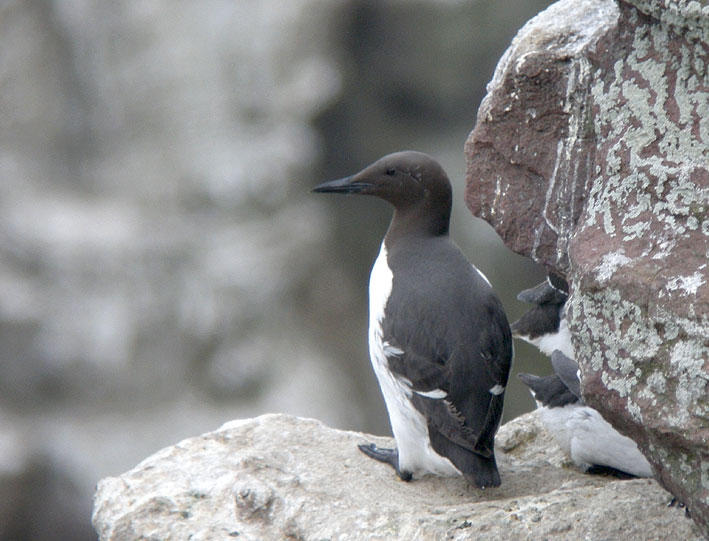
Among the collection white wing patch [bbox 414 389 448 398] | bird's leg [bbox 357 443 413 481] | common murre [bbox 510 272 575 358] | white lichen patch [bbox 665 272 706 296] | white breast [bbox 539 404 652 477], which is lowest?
bird's leg [bbox 357 443 413 481]

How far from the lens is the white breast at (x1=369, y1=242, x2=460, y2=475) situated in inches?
121

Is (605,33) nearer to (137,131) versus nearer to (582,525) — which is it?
(582,525)

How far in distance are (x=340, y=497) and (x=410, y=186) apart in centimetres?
104

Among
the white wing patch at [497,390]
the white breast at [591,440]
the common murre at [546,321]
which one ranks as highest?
the common murre at [546,321]

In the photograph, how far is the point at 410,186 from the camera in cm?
329

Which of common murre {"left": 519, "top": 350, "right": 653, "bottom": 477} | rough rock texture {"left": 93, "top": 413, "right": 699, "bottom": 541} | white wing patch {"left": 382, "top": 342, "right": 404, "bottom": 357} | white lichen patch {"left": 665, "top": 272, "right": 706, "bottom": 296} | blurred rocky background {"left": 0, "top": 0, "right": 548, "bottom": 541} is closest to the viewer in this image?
white lichen patch {"left": 665, "top": 272, "right": 706, "bottom": 296}

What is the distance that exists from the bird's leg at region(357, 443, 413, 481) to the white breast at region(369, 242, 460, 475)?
0.08 feet

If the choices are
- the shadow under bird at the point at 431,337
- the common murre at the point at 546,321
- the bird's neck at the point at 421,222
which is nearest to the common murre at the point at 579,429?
the common murre at the point at 546,321

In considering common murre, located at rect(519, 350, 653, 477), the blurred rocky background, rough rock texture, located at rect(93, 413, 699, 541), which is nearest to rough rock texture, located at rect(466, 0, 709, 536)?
rough rock texture, located at rect(93, 413, 699, 541)

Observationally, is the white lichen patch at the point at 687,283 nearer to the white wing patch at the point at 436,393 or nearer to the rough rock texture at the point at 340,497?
the rough rock texture at the point at 340,497

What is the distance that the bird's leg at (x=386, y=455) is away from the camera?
10.4ft

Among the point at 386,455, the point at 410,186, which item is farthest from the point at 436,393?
the point at 410,186

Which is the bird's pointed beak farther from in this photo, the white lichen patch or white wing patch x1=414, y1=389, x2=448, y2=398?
the white lichen patch

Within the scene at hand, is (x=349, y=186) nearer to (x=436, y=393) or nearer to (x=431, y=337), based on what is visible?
(x=431, y=337)
